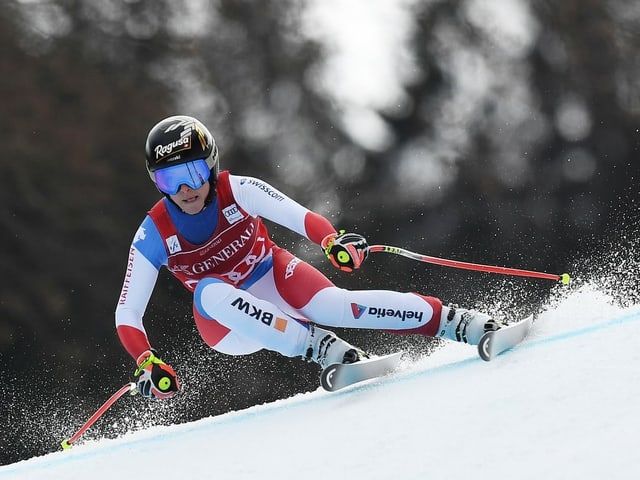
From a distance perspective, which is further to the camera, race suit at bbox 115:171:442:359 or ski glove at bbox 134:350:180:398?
race suit at bbox 115:171:442:359

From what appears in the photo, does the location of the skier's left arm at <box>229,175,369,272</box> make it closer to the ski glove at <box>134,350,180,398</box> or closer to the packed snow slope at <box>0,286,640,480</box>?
the packed snow slope at <box>0,286,640,480</box>

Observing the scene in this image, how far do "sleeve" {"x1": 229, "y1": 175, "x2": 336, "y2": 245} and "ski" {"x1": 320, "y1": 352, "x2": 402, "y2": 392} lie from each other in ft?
1.52

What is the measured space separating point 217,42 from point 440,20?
4.04 meters

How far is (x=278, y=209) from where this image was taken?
414 centimetres

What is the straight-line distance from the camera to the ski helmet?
13.1ft

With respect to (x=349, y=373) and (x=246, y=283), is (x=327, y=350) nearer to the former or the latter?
(x=349, y=373)

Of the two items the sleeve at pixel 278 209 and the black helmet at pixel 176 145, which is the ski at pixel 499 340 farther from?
the black helmet at pixel 176 145

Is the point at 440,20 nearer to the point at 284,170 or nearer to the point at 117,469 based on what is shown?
the point at 284,170

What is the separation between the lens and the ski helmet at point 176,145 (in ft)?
13.1

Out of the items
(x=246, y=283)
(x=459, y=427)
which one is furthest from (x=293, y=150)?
(x=459, y=427)

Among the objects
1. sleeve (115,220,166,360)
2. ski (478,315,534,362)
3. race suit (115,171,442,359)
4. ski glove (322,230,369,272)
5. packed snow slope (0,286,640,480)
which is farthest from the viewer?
sleeve (115,220,166,360)

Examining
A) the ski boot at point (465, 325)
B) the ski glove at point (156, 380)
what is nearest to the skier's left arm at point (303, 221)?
the ski boot at point (465, 325)

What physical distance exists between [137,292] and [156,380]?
0.46 metres

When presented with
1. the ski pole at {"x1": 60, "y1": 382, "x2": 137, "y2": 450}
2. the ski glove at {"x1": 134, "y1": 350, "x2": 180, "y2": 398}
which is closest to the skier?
the ski glove at {"x1": 134, "y1": 350, "x2": 180, "y2": 398}
